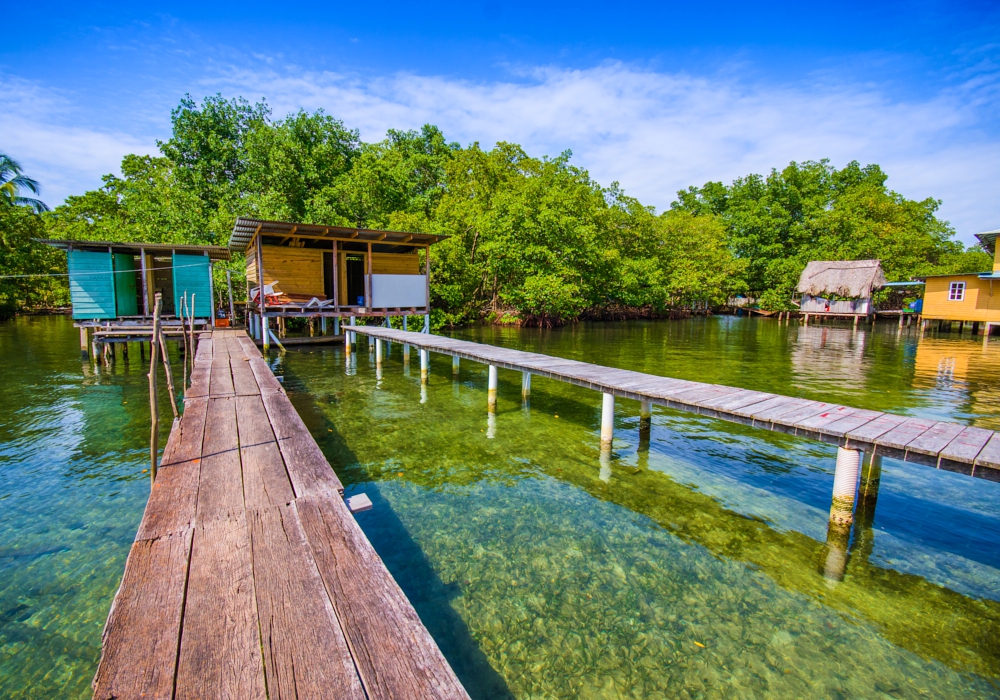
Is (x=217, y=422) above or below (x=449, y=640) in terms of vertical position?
above

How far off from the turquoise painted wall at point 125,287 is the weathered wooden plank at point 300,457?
1421 centimetres

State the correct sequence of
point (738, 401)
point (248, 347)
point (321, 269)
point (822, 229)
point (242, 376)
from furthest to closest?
1. point (822, 229)
2. point (321, 269)
3. point (248, 347)
4. point (242, 376)
5. point (738, 401)

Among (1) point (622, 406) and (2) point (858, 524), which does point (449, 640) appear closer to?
(2) point (858, 524)

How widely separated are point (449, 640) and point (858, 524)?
175 inches

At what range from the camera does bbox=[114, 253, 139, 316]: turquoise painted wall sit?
16.1 m

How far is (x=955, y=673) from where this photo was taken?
3.11 meters

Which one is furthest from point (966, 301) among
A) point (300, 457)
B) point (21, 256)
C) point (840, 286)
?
point (21, 256)

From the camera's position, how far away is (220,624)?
2238 millimetres

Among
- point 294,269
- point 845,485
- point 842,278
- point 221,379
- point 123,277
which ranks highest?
point 842,278

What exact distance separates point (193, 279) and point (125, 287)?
2280 mm

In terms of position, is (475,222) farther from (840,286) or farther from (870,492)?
(840,286)

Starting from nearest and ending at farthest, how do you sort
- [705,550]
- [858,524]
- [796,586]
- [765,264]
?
[796,586] → [705,550] → [858,524] → [765,264]

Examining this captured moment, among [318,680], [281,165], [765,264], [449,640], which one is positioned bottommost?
[449,640]

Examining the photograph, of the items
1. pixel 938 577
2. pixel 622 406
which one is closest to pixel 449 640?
pixel 938 577
